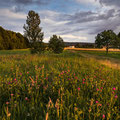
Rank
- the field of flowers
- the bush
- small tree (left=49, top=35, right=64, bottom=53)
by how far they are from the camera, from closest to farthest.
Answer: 1. the field of flowers
2. the bush
3. small tree (left=49, top=35, right=64, bottom=53)

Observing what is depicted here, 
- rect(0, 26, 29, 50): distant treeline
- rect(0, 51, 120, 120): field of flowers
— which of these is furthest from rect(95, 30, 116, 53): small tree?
rect(0, 51, 120, 120): field of flowers

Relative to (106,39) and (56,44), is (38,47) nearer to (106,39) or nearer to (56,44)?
(56,44)

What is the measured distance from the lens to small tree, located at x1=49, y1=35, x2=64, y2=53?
15902 mm

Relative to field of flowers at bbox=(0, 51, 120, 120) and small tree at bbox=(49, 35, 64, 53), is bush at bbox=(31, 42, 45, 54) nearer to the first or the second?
small tree at bbox=(49, 35, 64, 53)

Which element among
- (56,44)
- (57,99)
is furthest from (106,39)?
(57,99)

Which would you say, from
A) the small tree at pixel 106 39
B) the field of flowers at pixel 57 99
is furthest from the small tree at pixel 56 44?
the small tree at pixel 106 39

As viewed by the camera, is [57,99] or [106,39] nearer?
[57,99]

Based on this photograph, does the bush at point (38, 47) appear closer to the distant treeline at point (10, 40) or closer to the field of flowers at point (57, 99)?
the field of flowers at point (57, 99)

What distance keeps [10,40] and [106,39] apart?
3517cm

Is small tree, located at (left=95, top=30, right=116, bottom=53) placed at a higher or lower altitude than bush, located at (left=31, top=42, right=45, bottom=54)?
higher

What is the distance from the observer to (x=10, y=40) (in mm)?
38125

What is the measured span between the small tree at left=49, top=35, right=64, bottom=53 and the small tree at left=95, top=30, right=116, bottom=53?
2388 cm

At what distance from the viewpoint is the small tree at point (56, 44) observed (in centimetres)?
1590

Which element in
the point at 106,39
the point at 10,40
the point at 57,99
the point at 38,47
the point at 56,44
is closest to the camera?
the point at 57,99
